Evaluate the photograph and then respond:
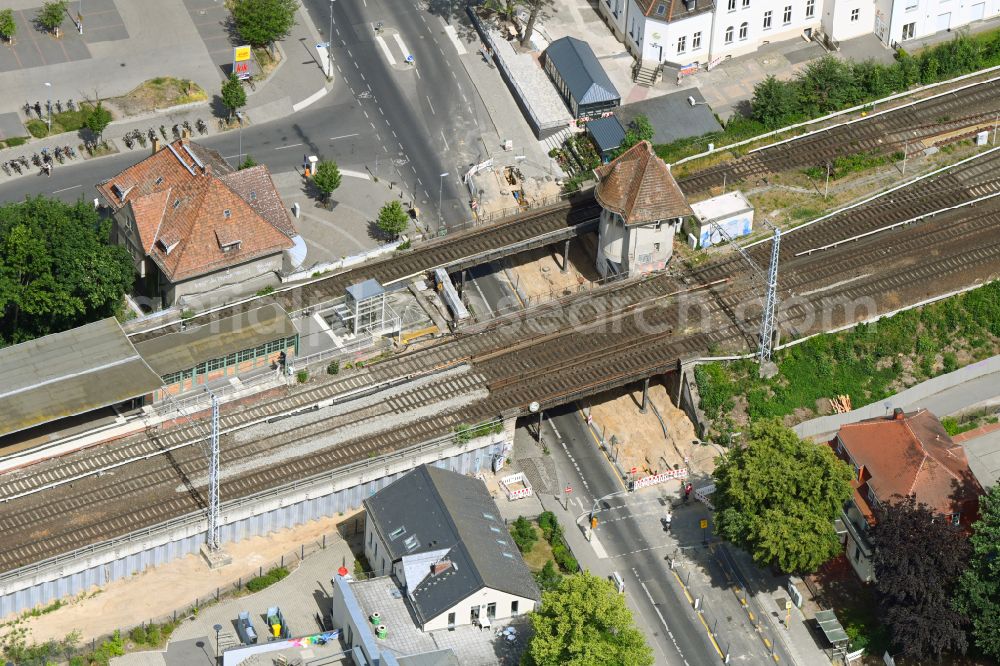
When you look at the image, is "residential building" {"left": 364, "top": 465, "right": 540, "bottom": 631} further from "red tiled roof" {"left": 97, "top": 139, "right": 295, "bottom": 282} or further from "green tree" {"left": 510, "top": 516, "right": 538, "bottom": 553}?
"red tiled roof" {"left": 97, "top": 139, "right": 295, "bottom": 282}

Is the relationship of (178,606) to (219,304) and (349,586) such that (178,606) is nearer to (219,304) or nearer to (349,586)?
(349,586)

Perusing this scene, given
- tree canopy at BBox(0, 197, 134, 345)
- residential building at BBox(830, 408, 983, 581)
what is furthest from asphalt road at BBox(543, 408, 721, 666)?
tree canopy at BBox(0, 197, 134, 345)

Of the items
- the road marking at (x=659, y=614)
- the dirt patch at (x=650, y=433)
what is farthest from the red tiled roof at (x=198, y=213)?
the road marking at (x=659, y=614)

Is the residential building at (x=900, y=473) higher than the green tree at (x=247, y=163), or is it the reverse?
the green tree at (x=247, y=163)

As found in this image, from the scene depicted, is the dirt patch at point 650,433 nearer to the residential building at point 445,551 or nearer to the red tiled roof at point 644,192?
the red tiled roof at point 644,192

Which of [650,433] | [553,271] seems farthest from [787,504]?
[553,271]

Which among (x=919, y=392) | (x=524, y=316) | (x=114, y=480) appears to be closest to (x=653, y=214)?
(x=524, y=316)

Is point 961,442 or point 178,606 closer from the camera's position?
point 178,606
